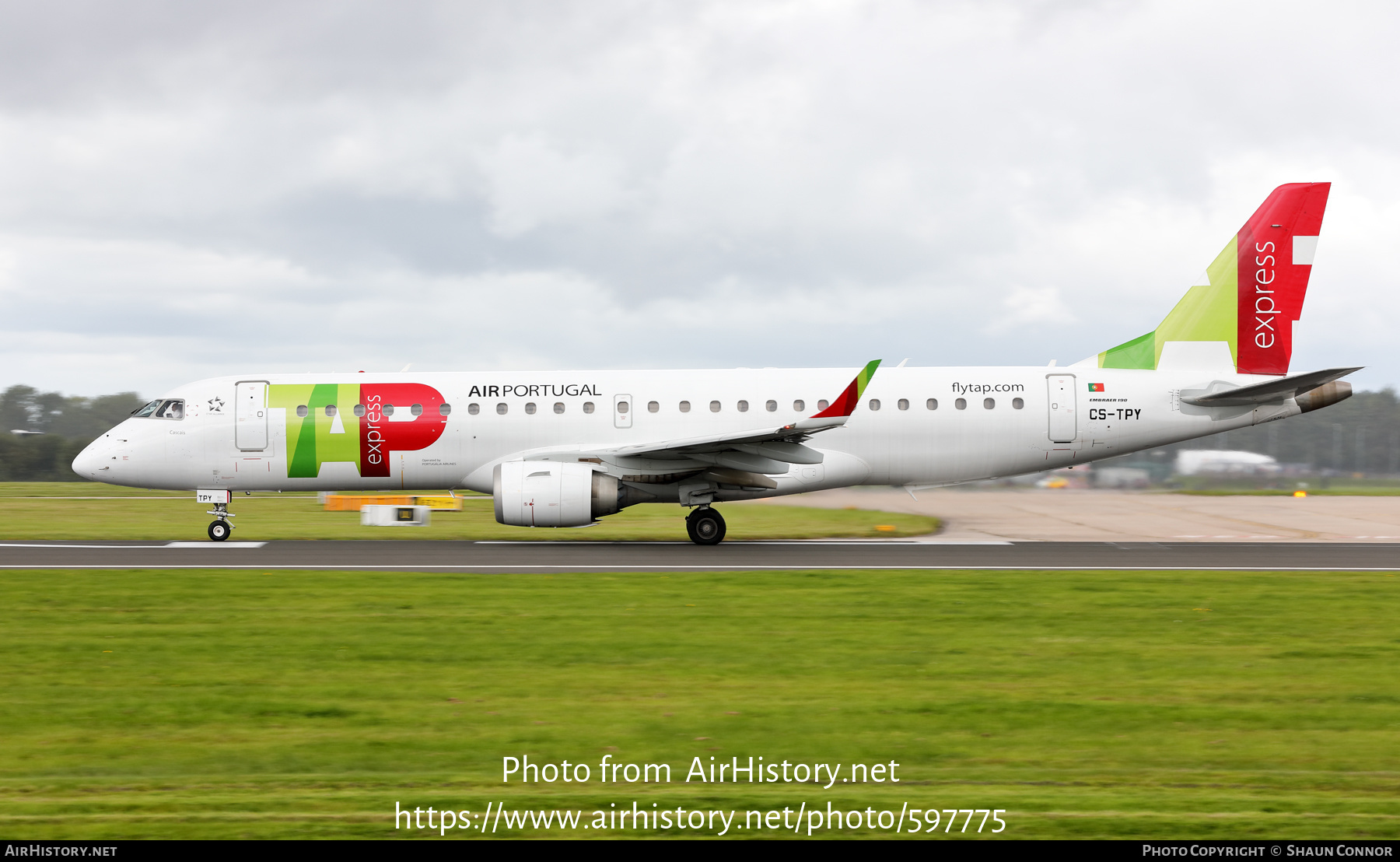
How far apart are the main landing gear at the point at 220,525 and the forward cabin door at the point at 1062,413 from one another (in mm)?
16798

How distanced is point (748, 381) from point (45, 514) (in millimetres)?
21520

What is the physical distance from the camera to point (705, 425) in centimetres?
2130

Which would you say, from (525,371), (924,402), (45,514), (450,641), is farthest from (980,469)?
(45,514)

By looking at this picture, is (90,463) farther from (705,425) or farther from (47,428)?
(47,428)

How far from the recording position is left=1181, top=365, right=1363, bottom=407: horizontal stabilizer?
19.9 meters

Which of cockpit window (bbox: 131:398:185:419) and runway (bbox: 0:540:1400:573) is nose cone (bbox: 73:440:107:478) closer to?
cockpit window (bbox: 131:398:185:419)

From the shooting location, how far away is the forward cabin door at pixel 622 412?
21266 mm

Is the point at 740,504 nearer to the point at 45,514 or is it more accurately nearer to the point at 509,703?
the point at 45,514

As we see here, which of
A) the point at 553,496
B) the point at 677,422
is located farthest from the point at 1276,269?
the point at 553,496

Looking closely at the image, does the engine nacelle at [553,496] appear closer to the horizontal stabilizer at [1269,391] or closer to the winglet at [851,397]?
the winglet at [851,397]

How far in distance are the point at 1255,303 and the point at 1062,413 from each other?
5056mm

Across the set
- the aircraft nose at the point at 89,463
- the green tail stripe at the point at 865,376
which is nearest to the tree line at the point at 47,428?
the aircraft nose at the point at 89,463

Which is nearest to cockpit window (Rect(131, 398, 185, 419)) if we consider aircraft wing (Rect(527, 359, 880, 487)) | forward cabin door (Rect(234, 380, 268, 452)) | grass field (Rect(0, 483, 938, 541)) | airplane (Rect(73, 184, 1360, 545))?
airplane (Rect(73, 184, 1360, 545))

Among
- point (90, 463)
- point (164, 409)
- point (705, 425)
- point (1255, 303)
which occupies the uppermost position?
point (1255, 303)
